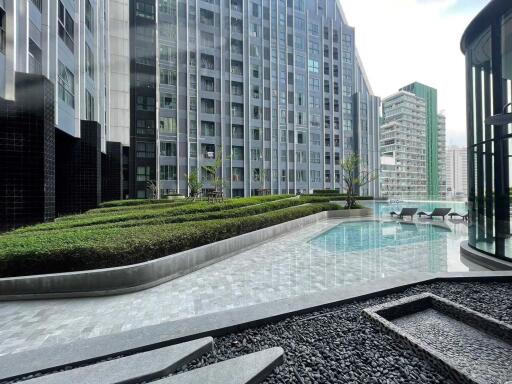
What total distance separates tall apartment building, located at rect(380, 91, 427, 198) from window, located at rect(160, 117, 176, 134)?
224ft

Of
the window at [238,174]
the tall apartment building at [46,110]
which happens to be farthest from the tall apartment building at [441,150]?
the tall apartment building at [46,110]

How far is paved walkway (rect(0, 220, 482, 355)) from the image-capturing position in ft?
13.8

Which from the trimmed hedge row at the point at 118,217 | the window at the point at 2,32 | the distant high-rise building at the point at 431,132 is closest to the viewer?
the trimmed hedge row at the point at 118,217

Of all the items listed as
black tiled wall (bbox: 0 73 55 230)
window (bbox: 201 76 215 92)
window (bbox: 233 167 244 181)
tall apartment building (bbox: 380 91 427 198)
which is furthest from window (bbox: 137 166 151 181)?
tall apartment building (bbox: 380 91 427 198)

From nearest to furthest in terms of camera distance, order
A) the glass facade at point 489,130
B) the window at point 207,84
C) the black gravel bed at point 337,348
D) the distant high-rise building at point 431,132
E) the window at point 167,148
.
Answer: the black gravel bed at point 337,348
the glass facade at point 489,130
the window at point 167,148
the window at point 207,84
the distant high-rise building at point 431,132

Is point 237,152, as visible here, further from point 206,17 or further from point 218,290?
point 218,290

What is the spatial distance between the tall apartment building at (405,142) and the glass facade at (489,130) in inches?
3219

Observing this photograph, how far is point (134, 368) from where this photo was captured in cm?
265

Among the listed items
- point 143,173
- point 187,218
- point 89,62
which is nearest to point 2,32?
point 187,218

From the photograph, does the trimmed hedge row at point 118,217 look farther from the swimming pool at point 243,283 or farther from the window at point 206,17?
the window at point 206,17

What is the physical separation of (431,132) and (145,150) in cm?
9795

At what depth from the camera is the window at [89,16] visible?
67.4 ft

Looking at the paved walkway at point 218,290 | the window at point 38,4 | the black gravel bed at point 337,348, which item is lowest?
the paved walkway at point 218,290

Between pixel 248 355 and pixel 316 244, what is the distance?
859 centimetres
